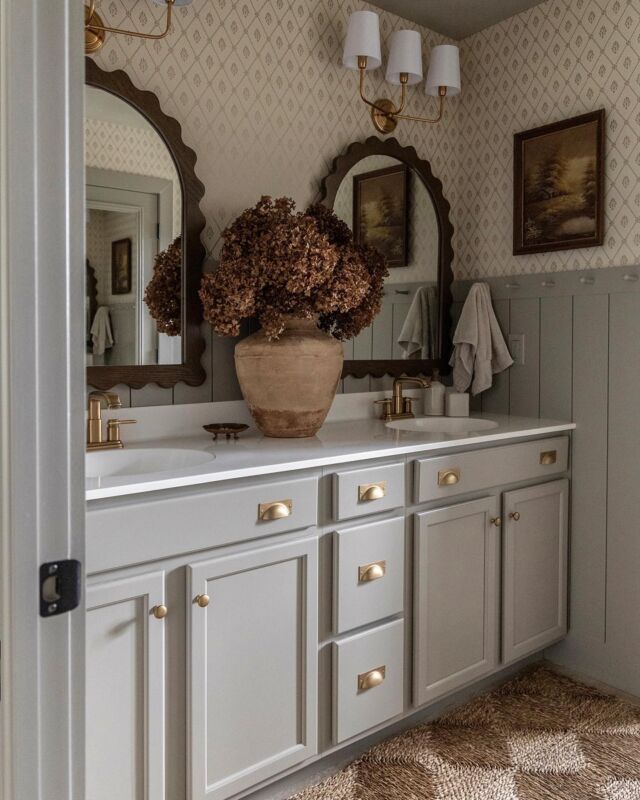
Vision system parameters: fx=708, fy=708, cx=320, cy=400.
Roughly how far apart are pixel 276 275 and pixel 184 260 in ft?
1.08

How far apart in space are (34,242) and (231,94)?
5.34 ft

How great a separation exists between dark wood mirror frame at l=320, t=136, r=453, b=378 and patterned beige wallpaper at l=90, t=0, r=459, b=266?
0.05 metres

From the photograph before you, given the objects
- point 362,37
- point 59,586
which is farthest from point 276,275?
point 59,586

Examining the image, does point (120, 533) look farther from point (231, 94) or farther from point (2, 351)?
point (231, 94)

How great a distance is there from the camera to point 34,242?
2.59 ft

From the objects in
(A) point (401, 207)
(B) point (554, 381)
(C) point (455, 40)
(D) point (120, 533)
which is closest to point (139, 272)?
(D) point (120, 533)

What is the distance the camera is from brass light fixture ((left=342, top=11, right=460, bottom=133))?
235cm

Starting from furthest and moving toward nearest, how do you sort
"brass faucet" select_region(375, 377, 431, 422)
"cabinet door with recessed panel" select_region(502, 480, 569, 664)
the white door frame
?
1. "brass faucet" select_region(375, 377, 431, 422)
2. "cabinet door with recessed panel" select_region(502, 480, 569, 664)
3. the white door frame

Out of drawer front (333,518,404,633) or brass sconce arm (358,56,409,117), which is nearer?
drawer front (333,518,404,633)

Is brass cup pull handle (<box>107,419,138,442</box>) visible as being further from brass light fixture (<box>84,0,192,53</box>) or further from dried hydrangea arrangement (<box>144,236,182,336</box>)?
brass light fixture (<box>84,0,192,53</box>)

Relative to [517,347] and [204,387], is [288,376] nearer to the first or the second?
[204,387]

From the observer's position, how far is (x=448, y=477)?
209 cm

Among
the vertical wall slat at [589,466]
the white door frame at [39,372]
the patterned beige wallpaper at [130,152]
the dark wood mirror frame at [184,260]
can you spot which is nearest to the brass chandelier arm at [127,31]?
the dark wood mirror frame at [184,260]

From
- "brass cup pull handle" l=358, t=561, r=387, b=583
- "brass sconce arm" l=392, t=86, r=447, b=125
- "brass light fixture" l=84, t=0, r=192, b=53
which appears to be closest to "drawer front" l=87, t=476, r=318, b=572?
"brass cup pull handle" l=358, t=561, r=387, b=583
